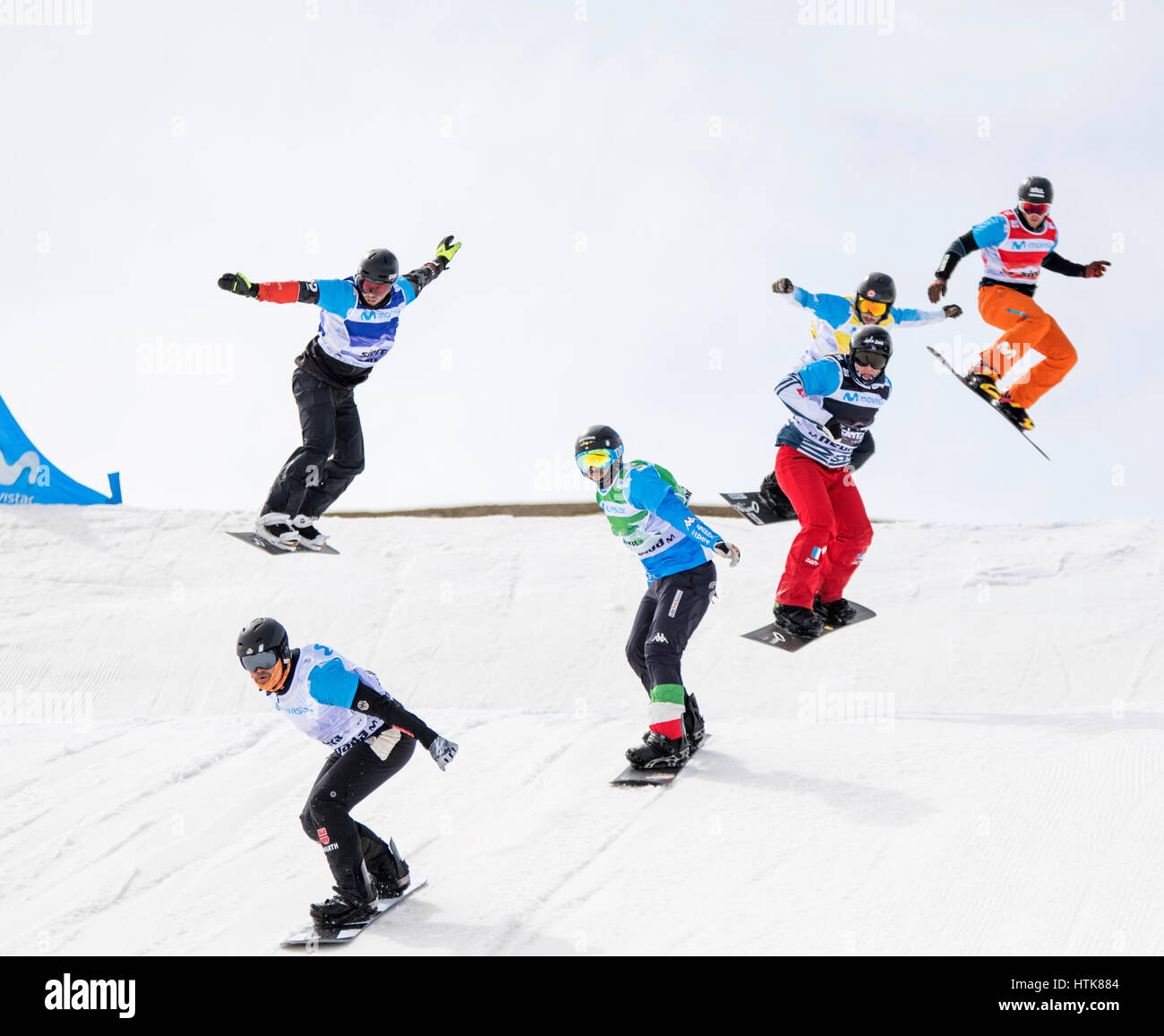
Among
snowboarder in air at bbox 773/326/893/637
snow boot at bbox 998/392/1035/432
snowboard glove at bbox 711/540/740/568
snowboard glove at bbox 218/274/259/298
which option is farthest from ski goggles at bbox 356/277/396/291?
snow boot at bbox 998/392/1035/432

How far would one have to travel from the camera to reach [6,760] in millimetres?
9305

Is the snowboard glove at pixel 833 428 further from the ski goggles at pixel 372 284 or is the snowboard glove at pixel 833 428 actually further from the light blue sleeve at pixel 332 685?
the light blue sleeve at pixel 332 685

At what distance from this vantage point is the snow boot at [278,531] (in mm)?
9602

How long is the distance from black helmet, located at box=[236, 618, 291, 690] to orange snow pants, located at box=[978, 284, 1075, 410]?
22.6 ft

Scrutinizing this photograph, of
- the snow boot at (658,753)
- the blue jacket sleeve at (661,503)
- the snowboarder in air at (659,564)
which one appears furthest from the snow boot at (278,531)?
the snow boot at (658,753)

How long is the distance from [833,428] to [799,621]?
135cm

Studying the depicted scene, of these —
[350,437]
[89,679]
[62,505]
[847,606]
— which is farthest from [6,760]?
[847,606]

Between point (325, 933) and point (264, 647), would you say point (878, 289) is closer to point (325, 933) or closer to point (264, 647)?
point (264, 647)

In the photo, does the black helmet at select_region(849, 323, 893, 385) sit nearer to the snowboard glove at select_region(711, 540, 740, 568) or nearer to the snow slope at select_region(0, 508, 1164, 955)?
the snowboard glove at select_region(711, 540, 740, 568)

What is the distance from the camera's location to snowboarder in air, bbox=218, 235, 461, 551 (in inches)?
366

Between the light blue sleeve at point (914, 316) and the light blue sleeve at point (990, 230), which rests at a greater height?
the light blue sleeve at point (990, 230)

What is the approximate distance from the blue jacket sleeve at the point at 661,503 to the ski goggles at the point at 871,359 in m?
1.75

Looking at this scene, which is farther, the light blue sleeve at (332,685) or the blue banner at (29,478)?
the blue banner at (29,478)
